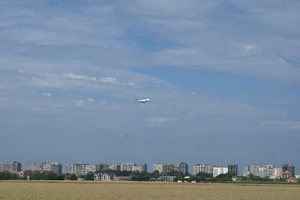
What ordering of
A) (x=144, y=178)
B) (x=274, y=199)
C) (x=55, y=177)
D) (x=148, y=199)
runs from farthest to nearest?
(x=144, y=178)
(x=55, y=177)
(x=274, y=199)
(x=148, y=199)

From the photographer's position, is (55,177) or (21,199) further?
(55,177)

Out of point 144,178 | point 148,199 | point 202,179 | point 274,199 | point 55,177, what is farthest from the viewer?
point 144,178

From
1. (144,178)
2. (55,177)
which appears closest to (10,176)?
(55,177)

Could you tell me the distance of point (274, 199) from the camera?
1901 inches

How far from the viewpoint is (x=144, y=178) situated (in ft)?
614

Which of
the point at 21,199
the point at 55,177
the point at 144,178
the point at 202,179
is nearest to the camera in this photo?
the point at 21,199

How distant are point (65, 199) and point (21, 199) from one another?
373 centimetres

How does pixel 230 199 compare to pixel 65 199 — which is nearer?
pixel 65 199

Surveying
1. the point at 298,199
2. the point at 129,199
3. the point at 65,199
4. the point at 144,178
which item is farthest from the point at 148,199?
the point at 144,178

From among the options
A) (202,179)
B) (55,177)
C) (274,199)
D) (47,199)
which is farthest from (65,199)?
(202,179)

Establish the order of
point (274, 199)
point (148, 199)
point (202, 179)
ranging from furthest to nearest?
point (202, 179)
point (274, 199)
point (148, 199)

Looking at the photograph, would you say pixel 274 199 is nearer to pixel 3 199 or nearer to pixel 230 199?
pixel 230 199

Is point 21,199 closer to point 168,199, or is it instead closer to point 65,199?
point 65,199

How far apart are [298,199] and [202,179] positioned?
122m
